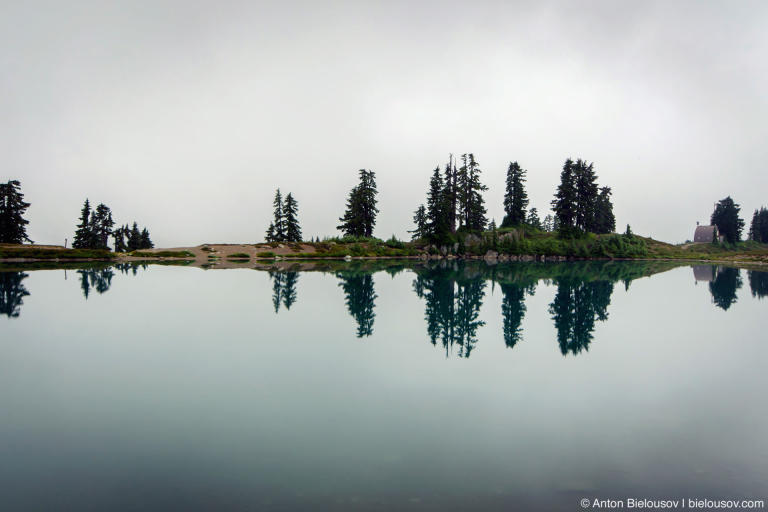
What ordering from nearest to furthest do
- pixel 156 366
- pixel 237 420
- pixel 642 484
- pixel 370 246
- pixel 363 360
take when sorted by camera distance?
pixel 642 484, pixel 237 420, pixel 156 366, pixel 363 360, pixel 370 246

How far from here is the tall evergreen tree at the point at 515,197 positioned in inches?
3376

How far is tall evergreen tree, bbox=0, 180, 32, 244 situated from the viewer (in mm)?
66812

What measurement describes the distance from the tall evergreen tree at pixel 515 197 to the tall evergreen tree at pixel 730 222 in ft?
205

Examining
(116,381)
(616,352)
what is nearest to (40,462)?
(116,381)

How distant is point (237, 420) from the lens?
22.3ft

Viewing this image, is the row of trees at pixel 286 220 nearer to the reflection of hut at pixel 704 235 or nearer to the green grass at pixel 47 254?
the green grass at pixel 47 254

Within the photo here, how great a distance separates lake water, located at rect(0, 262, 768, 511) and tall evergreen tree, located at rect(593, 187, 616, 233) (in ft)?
277

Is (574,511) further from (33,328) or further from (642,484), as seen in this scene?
(33,328)

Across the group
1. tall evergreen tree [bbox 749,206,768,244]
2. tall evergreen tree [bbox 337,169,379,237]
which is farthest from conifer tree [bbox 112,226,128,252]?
tall evergreen tree [bbox 749,206,768,244]

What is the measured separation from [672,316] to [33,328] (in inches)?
946

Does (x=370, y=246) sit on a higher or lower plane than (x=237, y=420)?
higher

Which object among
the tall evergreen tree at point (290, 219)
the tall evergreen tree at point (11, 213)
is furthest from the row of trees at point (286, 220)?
the tall evergreen tree at point (11, 213)

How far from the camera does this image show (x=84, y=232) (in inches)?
3216

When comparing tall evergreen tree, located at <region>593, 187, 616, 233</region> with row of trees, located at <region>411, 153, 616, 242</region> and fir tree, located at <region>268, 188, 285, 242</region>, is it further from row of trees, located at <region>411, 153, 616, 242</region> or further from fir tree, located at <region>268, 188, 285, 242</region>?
fir tree, located at <region>268, 188, 285, 242</region>
